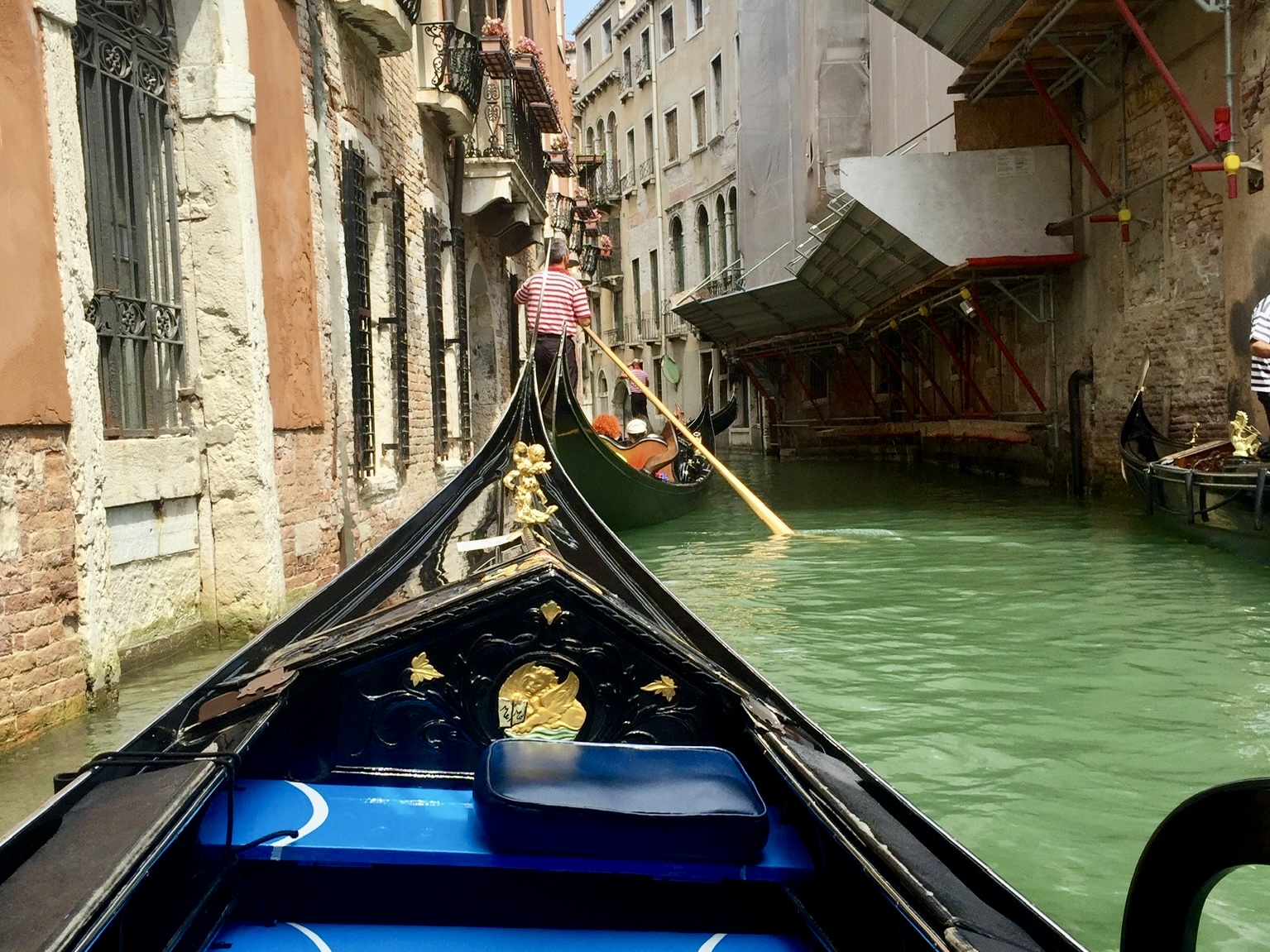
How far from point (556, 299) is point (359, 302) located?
1.49 metres

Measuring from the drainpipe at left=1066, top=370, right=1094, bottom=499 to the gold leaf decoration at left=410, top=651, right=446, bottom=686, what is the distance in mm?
7980

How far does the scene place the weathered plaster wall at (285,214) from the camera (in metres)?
4.50

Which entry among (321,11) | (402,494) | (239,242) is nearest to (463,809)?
(239,242)

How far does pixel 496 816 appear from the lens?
147 centimetres

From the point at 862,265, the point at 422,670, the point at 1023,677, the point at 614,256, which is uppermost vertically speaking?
the point at 614,256

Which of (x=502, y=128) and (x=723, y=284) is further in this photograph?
(x=723, y=284)

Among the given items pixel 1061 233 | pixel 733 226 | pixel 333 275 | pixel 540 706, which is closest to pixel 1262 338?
pixel 1061 233

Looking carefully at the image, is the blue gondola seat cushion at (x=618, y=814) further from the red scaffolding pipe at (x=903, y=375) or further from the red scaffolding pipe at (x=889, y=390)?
the red scaffolding pipe at (x=889, y=390)

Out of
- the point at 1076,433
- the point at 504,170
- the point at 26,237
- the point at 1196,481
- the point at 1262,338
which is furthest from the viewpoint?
the point at 1076,433

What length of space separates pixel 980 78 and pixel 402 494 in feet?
16.8

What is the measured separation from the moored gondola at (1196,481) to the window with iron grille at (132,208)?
14.0ft

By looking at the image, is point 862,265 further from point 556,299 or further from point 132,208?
point 132,208

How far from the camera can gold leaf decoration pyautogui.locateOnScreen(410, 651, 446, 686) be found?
5.76 feet

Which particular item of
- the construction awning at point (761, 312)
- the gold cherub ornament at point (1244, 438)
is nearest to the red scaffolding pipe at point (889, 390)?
the construction awning at point (761, 312)
